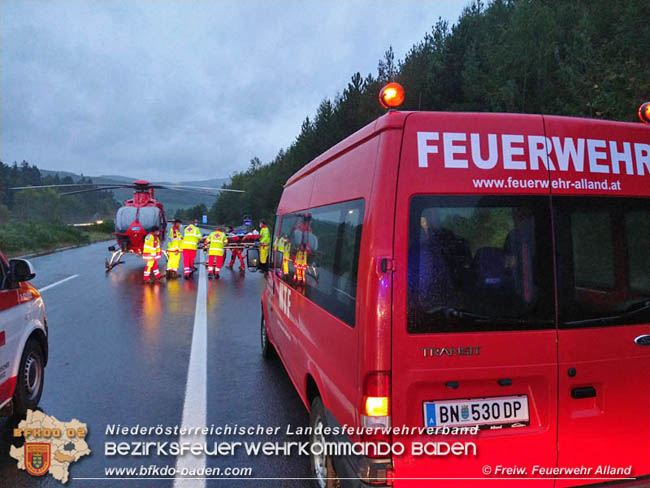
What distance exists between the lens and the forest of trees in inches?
438

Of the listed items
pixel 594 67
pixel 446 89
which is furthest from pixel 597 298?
pixel 446 89

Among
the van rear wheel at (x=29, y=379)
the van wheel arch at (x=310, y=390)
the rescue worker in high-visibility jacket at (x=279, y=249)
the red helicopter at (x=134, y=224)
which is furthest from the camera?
the red helicopter at (x=134, y=224)

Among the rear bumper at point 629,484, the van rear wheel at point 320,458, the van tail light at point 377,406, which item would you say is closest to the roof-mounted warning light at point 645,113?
the rear bumper at point 629,484

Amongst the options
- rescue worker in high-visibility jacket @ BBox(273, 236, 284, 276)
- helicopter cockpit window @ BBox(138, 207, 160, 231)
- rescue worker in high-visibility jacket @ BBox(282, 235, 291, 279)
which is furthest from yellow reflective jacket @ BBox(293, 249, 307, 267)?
helicopter cockpit window @ BBox(138, 207, 160, 231)

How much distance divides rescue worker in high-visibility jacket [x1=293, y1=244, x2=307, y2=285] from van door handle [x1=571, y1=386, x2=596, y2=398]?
2.06 m

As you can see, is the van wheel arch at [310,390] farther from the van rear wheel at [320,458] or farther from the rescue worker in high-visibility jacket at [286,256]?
the rescue worker in high-visibility jacket at [286,256]

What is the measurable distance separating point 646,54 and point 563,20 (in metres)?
5.70

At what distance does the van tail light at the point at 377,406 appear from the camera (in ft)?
7.40

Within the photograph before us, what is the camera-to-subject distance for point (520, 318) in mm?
2361

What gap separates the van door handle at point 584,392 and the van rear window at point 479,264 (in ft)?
1.24

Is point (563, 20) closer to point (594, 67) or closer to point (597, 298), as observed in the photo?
point (594, 67)

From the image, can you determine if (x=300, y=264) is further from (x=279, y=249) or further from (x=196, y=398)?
(x=196, y=398)

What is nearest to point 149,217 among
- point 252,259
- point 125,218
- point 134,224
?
point 134,224

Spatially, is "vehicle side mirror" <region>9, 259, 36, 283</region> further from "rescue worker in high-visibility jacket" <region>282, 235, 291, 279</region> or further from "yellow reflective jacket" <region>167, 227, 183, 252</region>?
"yellow reflective jacket" <region>167, 227, 183, 252</region>
